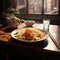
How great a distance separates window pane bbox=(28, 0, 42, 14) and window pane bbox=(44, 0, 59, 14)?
0.10 metres

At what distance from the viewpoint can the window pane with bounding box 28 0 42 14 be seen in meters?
2.56

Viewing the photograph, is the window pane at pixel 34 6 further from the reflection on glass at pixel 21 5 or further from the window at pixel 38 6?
the reflection on glass at pixel 21 5

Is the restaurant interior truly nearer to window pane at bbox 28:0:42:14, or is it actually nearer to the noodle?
the noodle

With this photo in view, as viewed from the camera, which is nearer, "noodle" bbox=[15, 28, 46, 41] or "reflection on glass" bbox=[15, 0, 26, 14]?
"noodle" bbox=[15, 28, 46, 41]

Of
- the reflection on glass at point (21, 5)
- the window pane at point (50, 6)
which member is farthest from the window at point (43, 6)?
the reflection on glass at point (21, 5)

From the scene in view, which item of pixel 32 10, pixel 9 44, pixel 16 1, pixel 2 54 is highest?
pixel 16 1

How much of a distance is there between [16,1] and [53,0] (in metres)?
0.66

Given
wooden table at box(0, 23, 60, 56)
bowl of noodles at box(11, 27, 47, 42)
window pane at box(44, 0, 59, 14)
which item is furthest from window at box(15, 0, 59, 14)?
bowl of noodles at box(11, 27, 47, 42)

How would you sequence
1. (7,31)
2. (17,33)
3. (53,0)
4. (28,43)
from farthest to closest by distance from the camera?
1. (53,0)
2. (7,31)
3. (17,33)
4. (28,43)

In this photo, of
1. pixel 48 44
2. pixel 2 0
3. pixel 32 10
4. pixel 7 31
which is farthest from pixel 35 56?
pixel 2 0

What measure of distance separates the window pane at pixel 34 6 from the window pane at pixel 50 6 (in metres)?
0.10

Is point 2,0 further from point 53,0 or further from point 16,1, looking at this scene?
point 53,0

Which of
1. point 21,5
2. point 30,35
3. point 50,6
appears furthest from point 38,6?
point 30,35

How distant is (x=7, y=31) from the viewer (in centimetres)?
163
